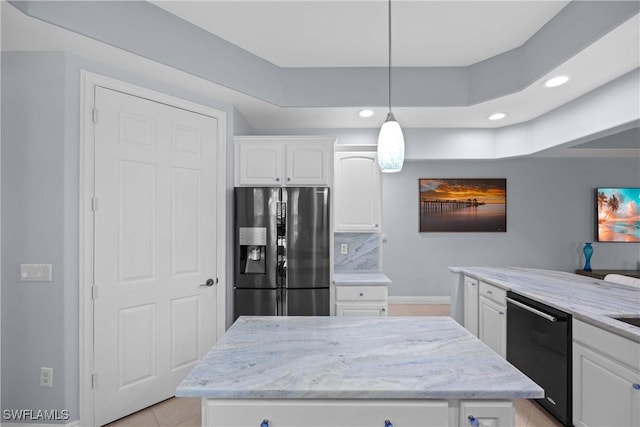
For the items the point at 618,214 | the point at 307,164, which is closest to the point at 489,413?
the point at 307,164

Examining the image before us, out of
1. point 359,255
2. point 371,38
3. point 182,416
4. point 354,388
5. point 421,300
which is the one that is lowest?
point 182,416

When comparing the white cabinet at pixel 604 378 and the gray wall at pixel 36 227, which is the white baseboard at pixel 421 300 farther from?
the gray wall at pixel 36 227

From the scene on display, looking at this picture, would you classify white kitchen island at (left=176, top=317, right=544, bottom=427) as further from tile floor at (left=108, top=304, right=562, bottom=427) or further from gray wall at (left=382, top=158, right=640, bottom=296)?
gray wall at (left=382, top=158, right=640, bottom=296)

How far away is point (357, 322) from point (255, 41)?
234cm

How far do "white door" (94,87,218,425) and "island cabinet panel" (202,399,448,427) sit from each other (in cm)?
157

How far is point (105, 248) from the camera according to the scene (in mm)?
2348

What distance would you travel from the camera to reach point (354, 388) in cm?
118

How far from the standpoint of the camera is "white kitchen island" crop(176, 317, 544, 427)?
1.17 metres

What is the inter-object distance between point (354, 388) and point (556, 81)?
9.40 ft

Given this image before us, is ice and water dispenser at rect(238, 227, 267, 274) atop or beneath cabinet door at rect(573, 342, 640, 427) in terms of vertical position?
atop

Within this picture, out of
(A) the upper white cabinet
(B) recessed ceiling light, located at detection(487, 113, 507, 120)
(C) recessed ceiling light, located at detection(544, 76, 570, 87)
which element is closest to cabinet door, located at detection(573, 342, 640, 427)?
(C) recessed ceiling light, located at detection(544, 76, 570, 87)

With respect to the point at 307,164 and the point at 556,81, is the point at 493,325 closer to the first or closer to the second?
the point at 556,81

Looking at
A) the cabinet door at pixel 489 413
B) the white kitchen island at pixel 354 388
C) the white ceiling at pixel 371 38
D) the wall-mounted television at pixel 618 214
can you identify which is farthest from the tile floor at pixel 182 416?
the wall-mounted television at pixel 618 214
